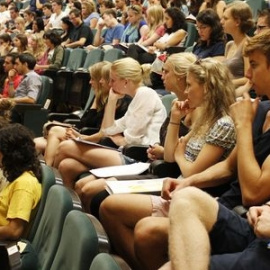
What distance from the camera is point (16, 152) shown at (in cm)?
234

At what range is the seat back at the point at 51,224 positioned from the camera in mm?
1908

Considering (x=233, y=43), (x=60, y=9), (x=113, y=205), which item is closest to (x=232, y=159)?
(x=113, y=205)

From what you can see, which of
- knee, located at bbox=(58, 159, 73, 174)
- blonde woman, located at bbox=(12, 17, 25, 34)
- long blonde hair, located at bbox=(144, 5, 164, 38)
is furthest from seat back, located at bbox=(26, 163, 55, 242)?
blonde woman, located at bbox=(12, 17, 25, 34)

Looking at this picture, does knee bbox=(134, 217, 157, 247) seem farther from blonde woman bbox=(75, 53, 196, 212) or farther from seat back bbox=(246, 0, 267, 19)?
seat back bbox=(246, 0, 267, 19)

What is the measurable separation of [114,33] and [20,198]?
4.69 metres

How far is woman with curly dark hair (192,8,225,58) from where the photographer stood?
153 inches

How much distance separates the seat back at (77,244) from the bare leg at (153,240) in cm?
23

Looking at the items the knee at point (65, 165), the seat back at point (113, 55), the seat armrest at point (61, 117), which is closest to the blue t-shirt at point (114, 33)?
the seat back at point (113, 55)

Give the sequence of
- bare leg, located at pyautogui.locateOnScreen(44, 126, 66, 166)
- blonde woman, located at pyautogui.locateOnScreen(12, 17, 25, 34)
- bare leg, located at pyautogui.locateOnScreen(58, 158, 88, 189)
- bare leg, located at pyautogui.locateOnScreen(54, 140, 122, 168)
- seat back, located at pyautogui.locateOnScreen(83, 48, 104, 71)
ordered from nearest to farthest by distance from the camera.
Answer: bare leg, located at pyautogui.locateOnScreen(54, 140, 122, 168)
bare leg, located at pyautogui.locateOnScreen(58, 158, 88, 189)
bare leg, located at pyautogui.locateOnScreen(44, 126, 66, 166)
seat back, located at pyautogui.locateOnScreen(83, 48, 104, 71)
blonde woman, located at pyautogui.locateOnScreen(12, 17, 25, 34)

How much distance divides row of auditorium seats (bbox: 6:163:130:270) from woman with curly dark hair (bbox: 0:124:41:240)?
0.14ft

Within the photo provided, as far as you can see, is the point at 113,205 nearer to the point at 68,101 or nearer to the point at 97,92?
the point at 97,92

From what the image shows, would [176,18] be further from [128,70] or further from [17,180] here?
[17,180]

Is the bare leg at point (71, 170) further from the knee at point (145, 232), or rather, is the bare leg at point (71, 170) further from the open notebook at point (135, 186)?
the knee at point (145, 232)

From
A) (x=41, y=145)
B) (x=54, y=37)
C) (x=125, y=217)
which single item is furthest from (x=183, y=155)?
(x=54, y=37)
